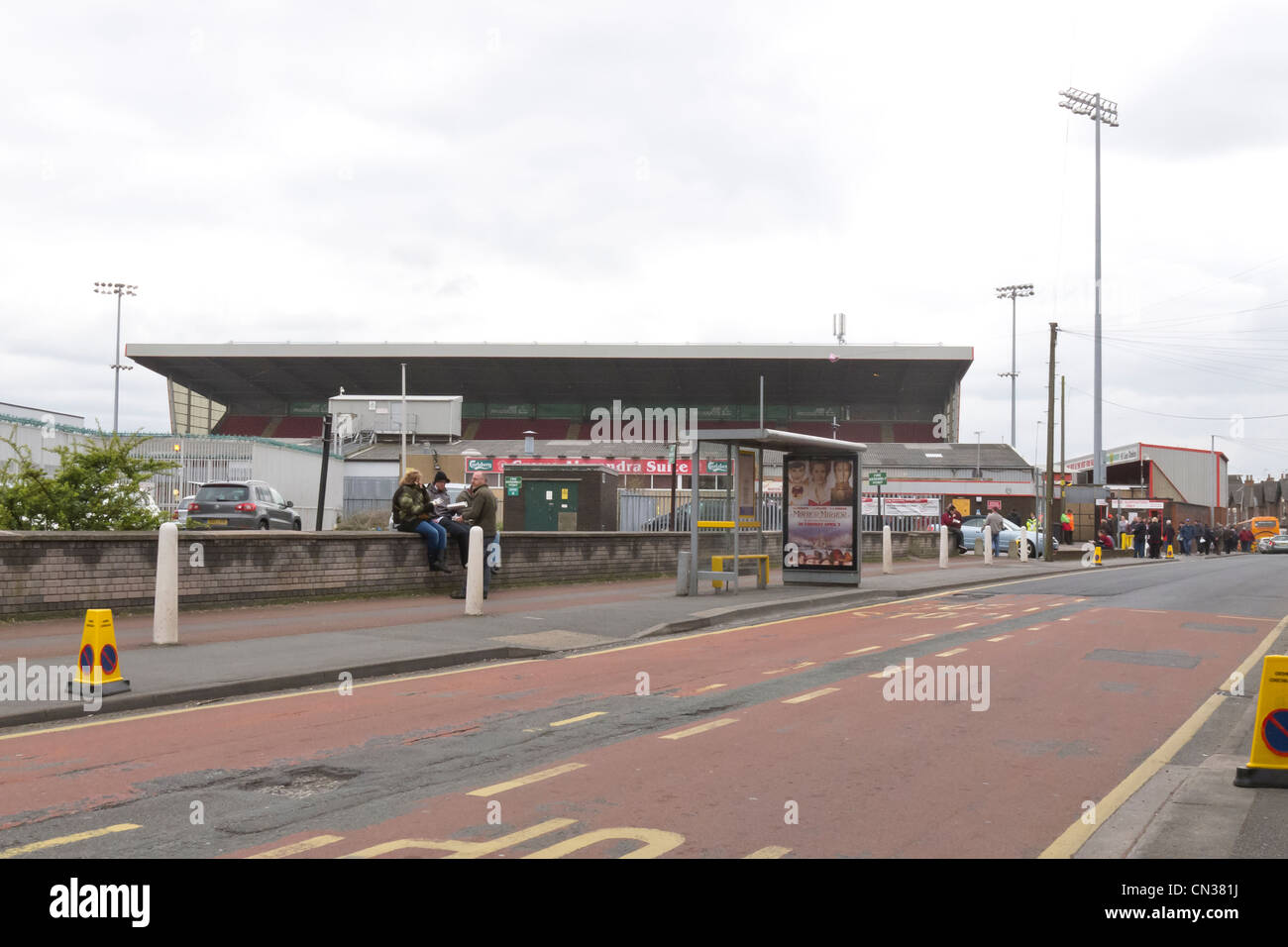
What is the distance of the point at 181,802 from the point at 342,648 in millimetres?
5471

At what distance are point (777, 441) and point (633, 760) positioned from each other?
1221 cm

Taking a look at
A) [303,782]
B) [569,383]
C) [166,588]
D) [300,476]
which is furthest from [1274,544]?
[303,782]

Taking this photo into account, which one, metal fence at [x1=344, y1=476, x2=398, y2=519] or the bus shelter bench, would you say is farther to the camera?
metal fence at [x1=344, y1=476, x2=398, y2=519]

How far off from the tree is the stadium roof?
51518 mm

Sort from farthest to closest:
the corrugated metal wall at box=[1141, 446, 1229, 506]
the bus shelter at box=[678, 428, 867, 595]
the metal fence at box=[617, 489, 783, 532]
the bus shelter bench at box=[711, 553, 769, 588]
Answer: the corrugated metal wall at box=[1141, 446, 1229, 506], the metal fence at box=[617, 489, 783, 532], the bus shelter at box=[678, 428, 867, 595], the bus shelter bench at box=[711, 553, 769, 588]

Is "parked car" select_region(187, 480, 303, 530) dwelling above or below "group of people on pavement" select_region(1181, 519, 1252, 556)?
above

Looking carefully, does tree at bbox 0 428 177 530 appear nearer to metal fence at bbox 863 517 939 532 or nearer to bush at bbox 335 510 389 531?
bush at bbox 335 510 389 531

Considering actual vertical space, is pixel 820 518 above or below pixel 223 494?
below

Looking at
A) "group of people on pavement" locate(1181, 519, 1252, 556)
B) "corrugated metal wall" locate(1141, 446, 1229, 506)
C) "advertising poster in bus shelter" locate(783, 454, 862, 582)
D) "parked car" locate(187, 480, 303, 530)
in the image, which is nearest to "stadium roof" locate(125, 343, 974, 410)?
"group of people on pavement" locate(1181, 519, 1252, 556)

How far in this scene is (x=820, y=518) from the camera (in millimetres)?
20125

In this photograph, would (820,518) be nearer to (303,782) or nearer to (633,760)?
(633,760)

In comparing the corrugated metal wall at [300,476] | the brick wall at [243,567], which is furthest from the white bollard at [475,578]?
the corrugated metal wall at [300,476]

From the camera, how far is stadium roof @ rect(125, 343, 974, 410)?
66.4 meters
